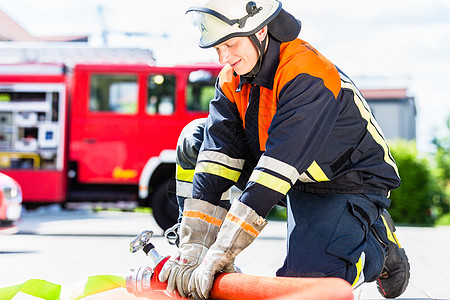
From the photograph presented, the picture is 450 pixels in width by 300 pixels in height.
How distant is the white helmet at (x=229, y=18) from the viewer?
8.99 ft

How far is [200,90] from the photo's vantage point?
9.89m

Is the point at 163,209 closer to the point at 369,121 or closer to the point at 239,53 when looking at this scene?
the point at 369,121

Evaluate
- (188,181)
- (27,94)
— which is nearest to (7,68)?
(27,94)

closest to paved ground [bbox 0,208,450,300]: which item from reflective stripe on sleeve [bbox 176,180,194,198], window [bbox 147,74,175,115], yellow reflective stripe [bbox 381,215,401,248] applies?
yellow reflective stripe [bbox 381,215,401,248]

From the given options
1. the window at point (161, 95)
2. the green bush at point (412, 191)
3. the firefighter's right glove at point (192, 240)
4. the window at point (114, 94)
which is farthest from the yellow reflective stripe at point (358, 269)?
the green bush at point (412, 191)

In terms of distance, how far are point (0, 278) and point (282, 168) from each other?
2953mm

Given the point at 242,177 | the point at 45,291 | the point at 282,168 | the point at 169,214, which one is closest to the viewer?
the point at 282,168

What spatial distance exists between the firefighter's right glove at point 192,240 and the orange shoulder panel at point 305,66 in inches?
26.3

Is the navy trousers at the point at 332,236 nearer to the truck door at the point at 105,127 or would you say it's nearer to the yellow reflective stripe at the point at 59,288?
the yellow reflective stripe at the point at 59,288

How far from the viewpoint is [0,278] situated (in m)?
4.74

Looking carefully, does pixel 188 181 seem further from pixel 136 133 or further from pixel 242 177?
pixel 136 133

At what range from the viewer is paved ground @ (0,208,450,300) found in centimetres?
455

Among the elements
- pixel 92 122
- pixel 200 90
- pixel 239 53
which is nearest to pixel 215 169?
pixel 239 53

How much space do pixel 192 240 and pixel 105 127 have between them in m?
7.21
